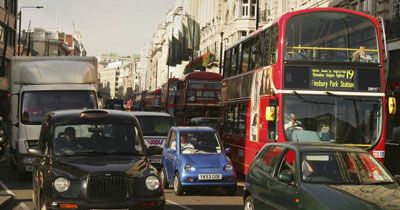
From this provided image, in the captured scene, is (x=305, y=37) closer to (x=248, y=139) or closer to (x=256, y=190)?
(x=248, y=139)

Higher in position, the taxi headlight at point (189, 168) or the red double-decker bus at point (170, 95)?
the red double-decker bus at point (170, 95)

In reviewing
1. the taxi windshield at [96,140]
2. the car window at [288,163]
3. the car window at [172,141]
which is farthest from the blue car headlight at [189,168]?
the car window at [288,163]

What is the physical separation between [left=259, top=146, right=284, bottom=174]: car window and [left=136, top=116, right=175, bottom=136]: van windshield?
10.0 m

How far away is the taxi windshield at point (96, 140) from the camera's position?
918cm

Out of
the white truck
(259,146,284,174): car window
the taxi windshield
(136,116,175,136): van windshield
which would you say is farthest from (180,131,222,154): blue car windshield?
the taxi windshield

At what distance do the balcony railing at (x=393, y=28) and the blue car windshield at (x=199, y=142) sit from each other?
54.5 ft

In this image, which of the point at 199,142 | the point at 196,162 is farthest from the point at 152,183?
the point at 199,142

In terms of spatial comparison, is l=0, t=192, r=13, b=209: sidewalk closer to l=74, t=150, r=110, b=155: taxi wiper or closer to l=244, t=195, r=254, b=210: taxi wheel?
l=74, t=150, r=110, b=155: taxi wiper

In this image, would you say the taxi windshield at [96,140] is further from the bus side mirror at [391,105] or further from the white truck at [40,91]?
the white truck at [40,91]

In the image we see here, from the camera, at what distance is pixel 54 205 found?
8078mm

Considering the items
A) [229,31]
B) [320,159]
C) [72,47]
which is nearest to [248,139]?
[320,159]

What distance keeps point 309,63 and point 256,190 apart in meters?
5.79

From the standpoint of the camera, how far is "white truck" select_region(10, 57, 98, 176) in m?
17.0

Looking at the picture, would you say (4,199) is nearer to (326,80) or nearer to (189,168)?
(189,168)
